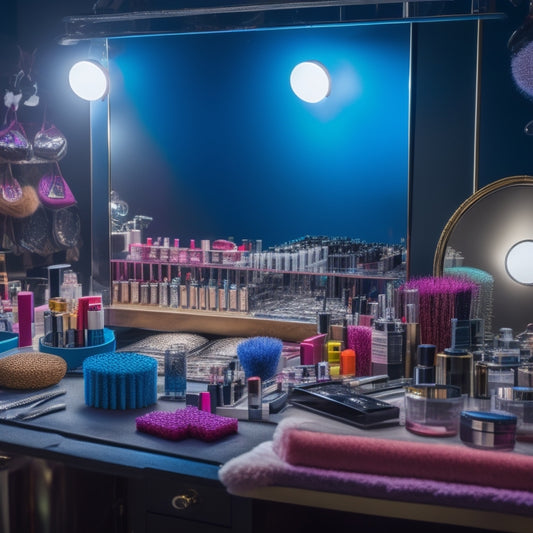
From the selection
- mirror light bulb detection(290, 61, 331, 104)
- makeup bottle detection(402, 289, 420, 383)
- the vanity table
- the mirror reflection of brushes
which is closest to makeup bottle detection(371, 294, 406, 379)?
makeup bottle detection(402, 289, 420, 383)

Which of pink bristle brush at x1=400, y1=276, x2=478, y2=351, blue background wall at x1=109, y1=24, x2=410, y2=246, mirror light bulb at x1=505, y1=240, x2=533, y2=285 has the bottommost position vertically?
pink bristle brush at x1=400, y1=276, x2=478, y2=351

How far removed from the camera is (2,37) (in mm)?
4125

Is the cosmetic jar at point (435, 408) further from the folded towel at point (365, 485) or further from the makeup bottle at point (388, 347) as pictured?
the makeup bottle at point (388, 347)

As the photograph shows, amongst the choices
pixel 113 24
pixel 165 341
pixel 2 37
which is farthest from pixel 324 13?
pixel 2 37

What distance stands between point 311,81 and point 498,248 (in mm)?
1468

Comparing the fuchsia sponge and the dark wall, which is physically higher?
the dark wall

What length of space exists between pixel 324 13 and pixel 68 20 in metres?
0.94

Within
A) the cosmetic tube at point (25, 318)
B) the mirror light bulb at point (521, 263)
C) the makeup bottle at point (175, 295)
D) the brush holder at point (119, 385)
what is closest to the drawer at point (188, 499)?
the brush holder at point (119, 385)

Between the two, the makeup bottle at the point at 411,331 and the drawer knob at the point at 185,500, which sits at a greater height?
the makeup bottle at the point at 411,331

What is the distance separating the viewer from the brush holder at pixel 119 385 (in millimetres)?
1873

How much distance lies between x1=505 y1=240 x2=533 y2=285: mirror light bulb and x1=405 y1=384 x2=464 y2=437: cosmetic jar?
122 cm

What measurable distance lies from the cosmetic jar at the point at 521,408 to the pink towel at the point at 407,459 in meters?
0.29

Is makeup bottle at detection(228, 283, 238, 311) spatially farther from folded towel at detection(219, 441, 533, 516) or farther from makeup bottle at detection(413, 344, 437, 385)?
folded towel at detection(219, 441, 533, 516)

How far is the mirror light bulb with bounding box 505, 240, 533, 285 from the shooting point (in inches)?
103
